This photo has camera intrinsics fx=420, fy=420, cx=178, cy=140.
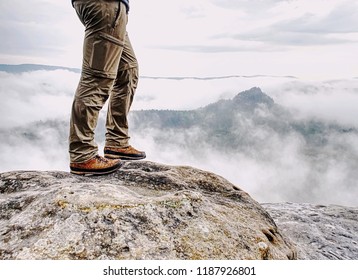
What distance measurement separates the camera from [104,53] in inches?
217

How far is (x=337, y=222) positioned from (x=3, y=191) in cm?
532

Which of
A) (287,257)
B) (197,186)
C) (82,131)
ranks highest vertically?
(82,131)

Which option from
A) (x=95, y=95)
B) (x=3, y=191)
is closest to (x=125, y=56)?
(x=95, y=95)

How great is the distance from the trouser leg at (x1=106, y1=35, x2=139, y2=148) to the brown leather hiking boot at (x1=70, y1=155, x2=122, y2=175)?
3.48ft

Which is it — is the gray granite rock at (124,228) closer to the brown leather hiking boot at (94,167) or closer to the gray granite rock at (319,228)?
the brown leather hiking boot at (94,167)

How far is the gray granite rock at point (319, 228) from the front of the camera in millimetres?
5938

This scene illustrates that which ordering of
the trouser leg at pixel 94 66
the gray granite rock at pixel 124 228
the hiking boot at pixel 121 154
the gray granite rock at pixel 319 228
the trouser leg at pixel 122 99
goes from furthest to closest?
the hiking boot at pixel 121 154, the trouser leg at pixel 122 99, the gray granite rock at pixel 319 228, the trouser leg at pixel 94 66, the gray granite rock at pixel 124 228

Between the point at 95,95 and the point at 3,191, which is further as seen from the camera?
the point at 95,95

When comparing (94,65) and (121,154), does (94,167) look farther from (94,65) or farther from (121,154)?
(94,65)

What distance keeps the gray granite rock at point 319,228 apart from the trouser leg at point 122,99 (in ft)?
9.79

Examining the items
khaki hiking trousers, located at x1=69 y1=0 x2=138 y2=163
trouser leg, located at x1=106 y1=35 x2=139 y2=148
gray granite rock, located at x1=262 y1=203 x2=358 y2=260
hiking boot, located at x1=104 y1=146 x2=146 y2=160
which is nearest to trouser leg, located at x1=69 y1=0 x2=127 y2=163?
khaki hiking trousers, located at x1=69 y1=0 x2=138 y2=163

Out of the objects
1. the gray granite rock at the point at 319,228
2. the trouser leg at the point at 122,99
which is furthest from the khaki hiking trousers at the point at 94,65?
the gray granite rock at the point at 319,228
